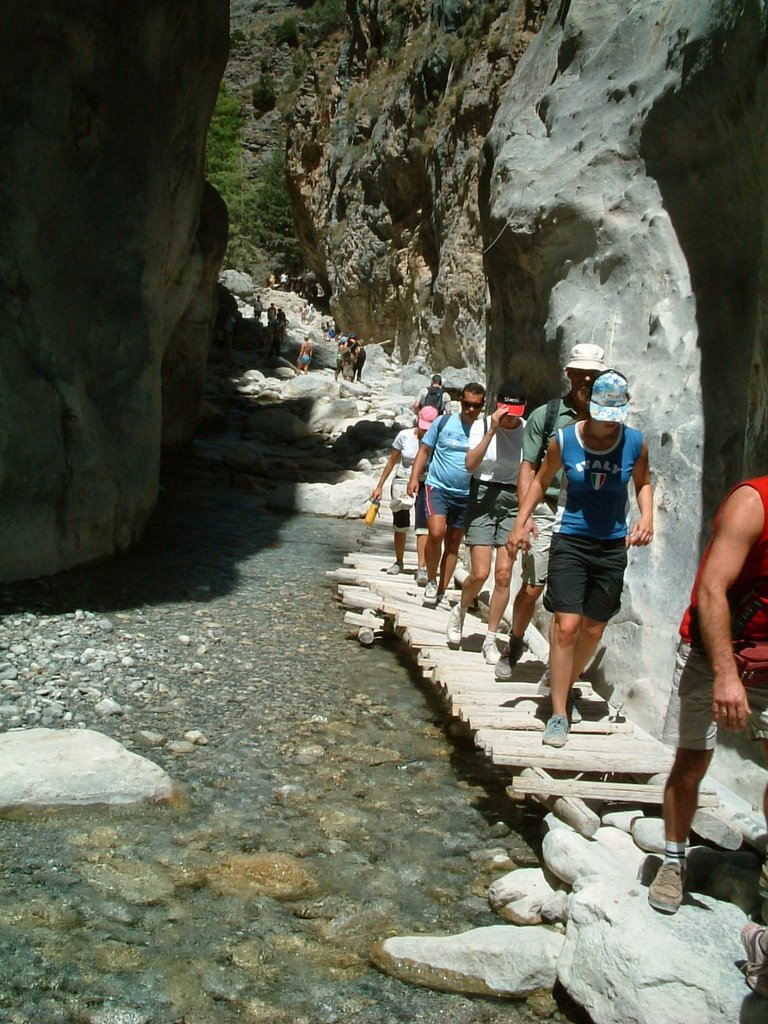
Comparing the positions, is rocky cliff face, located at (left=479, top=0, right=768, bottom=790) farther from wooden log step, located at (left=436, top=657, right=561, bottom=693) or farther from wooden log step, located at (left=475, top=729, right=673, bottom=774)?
wooden log step, located at (left=475, top=729, right=673, bottom=774)

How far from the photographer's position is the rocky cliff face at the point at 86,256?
9102 mm

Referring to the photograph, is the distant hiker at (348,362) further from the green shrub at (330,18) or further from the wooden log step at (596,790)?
the wooden log step at (596,790)

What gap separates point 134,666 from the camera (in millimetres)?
7387

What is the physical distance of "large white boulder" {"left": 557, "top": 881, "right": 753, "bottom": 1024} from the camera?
3.34m

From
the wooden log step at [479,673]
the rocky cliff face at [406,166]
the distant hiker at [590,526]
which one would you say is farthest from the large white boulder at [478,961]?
the rocky cliff face at [406,166]

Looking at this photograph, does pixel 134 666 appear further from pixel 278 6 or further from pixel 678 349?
pixel 278 6

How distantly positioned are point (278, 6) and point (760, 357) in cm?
6714

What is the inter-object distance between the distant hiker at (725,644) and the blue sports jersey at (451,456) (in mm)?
4251

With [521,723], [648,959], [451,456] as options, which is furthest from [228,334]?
[648,959]

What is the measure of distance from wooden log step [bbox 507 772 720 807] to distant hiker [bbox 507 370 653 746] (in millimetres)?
528

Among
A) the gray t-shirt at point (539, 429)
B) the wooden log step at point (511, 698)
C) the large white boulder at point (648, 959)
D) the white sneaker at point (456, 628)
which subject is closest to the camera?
the large white boulder at point (648, 959)

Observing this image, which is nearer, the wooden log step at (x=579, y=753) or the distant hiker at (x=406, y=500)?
the wooden log step at (x=579, y=753)

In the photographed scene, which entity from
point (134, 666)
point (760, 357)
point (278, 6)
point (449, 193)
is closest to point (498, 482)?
point (760, 357)

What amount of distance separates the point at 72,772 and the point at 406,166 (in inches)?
1183
